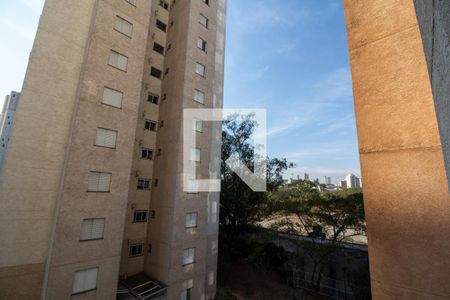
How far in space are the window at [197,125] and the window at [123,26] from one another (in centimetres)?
625

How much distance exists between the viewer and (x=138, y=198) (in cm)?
1445

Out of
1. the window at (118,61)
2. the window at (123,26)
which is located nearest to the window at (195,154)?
the window at (118,61)

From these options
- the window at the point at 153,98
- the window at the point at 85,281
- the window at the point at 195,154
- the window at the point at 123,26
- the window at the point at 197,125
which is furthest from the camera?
the window at the point at 153,98

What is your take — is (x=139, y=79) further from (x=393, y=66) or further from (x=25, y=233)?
(x=393, y=66)

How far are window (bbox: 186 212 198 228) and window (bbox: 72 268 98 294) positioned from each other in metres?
5.14

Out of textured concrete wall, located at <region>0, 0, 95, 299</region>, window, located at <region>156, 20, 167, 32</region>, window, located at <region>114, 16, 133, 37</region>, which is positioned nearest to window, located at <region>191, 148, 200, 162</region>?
textured concrete wall, located at <region>0, 0, 95, 299</region>

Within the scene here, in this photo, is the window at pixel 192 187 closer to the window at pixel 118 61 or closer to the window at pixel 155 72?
the window at pixel 118 61

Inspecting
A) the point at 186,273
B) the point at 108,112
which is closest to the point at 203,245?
the point at 186,273

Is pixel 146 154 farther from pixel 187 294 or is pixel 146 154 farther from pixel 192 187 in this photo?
pixel 187 294

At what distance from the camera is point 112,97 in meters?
12.0

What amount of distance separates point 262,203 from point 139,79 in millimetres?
14290

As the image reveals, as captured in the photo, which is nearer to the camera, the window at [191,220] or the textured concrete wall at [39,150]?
the textured concrete wall at [39,150]

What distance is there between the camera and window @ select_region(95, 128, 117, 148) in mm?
11336

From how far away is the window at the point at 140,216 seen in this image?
1424cm
